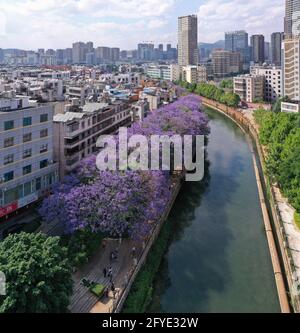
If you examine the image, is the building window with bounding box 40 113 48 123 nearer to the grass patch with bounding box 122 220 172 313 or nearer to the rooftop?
the rooftop

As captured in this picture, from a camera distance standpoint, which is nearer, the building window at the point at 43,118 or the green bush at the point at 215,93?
the building window at the point at 43,118

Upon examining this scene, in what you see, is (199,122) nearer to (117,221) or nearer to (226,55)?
(117,221)

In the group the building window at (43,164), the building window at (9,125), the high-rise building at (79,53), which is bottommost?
the building window at (43,164)

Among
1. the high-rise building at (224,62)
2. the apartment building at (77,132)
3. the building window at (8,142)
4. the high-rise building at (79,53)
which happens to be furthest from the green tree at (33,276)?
the high-rise building at (79,53)

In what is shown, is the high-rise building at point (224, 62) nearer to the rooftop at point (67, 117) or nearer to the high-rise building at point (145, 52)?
the rooftop at point (67, 117)

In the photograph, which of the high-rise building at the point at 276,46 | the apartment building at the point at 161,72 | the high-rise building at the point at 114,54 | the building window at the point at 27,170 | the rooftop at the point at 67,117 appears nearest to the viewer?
the building window at the point at 27,170

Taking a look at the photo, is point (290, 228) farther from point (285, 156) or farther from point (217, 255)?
point (285, 156)

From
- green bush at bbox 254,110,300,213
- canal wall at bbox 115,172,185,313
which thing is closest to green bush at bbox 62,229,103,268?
canal wall at bbox 115,172,185,313
